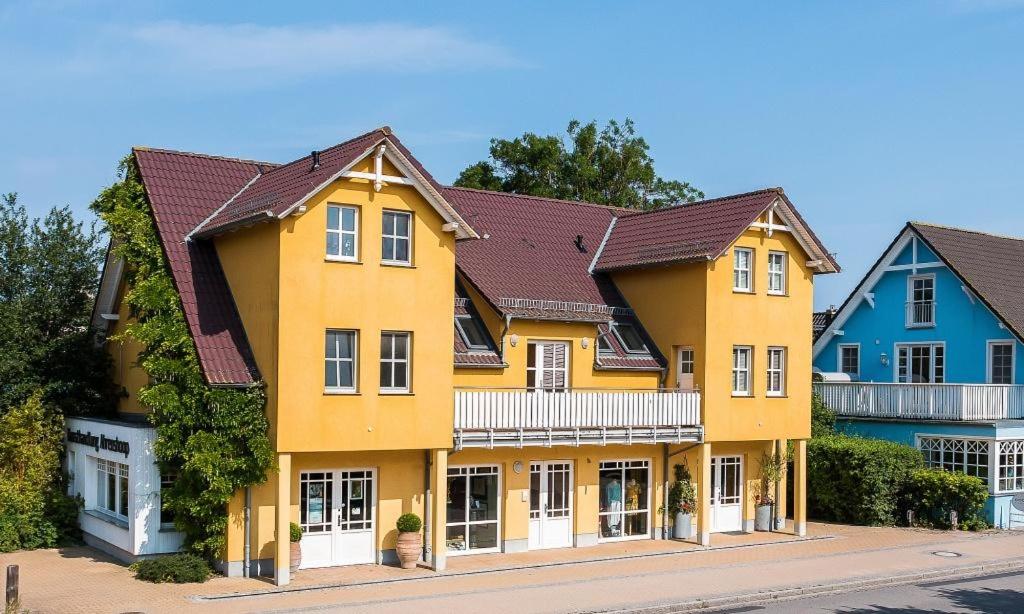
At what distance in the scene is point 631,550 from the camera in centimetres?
2566

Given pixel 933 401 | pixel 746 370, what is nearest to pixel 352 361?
pixel 746 370

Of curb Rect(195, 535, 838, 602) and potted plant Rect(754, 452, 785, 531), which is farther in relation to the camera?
potted plant Rect(754, 452, 785, 531)

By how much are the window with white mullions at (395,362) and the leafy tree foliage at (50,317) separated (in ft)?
26.7

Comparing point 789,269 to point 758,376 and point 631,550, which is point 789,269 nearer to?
point 758,376

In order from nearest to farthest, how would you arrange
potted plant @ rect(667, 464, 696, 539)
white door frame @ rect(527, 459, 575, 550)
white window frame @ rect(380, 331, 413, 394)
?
white window frame @ rect(380, 331, 413, 394) → white door frame @ rect(527, 459, 575, 550) → potted plant @ rect(667, 464, 696, 539)

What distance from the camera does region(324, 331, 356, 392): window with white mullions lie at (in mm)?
21719

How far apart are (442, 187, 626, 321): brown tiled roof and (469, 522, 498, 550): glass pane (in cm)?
462

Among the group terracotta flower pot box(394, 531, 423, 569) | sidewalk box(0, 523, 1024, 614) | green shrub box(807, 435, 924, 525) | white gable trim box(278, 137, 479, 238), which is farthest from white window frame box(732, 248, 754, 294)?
terracotta flower pot box(394, 531, 423, 569)

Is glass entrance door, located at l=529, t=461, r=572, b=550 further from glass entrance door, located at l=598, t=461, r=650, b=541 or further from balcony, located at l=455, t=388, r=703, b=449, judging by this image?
balcony, located at l=455, t=388, r=703, b=449

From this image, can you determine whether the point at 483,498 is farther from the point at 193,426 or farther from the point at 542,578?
the point at 193,426

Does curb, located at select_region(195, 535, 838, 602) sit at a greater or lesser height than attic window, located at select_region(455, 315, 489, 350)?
lesser

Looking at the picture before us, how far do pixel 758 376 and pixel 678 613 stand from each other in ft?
29.7

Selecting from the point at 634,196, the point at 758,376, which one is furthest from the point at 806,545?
the point at 634,196

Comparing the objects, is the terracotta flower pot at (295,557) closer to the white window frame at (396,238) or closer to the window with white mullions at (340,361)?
the window with white mullions at (340,361)
